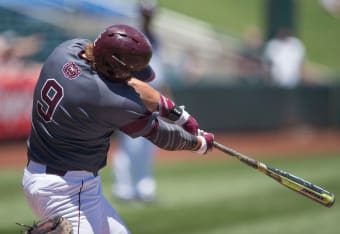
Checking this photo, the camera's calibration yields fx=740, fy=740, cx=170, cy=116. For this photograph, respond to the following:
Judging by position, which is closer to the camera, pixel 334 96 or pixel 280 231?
pixel 280 231

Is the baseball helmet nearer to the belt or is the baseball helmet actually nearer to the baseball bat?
the belt

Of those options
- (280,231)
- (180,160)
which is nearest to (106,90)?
(280,231)

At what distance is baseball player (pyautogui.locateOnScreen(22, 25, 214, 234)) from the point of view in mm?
4398

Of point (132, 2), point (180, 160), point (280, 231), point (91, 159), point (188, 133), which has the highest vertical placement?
point (132, 2)

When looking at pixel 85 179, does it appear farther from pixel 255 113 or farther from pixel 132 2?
pixel 132 2

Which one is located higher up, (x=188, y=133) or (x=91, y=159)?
(x=188, y=133)

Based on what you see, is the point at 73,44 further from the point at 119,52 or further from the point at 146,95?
the point at 146,95

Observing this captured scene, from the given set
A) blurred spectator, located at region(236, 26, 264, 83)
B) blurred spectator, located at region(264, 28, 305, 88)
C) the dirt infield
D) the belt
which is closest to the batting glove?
the belt

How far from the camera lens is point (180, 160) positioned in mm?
12773

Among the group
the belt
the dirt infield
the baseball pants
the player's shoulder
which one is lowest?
the baseball pants

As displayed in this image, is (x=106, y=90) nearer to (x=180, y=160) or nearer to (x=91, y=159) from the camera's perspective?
(x=91, y=159)

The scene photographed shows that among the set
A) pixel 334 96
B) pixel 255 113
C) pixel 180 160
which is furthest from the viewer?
pixel 334 96

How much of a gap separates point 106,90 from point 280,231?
392cm

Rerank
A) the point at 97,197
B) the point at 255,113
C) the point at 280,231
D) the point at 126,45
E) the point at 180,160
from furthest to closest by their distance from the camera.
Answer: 1. the point at 255,113
2. the point at 180,160
3. the point at 280,231
4. the point at 97,197
5. the point at 126,45
